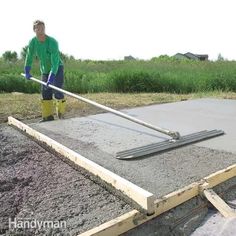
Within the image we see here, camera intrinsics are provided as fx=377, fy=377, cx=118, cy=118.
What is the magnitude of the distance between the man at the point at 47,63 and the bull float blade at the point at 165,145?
2266 millimetres

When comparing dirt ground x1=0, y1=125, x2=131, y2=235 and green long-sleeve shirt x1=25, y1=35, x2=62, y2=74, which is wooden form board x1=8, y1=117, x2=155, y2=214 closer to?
dirt ground x1=0, y1=125, x2=131, y2=235

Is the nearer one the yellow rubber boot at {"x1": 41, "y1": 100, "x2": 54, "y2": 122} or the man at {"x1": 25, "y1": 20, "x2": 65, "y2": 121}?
the man at {"x1": 25, "y1": 20, "x2": 65, "y2": 121}

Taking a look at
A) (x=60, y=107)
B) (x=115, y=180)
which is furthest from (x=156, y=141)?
(x=60, y=107)

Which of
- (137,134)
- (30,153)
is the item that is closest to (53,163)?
(30,153)

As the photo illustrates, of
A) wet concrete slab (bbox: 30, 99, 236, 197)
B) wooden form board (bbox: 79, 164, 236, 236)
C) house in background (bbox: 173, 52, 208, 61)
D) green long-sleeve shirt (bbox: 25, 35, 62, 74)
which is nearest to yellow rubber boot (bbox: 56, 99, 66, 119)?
wet concrete slab (bbox: 30, 99, 236, 197)

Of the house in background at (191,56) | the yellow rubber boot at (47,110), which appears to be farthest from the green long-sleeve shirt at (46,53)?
the house in background at (191,56)

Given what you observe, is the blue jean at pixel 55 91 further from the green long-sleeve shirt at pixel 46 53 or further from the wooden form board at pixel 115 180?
the wooden form board at pixel 115 180

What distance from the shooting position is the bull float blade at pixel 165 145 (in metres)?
4.06

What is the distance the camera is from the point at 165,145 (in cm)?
434

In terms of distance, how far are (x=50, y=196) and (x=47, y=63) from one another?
11.6ft

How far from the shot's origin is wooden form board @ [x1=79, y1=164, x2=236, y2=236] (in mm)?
2439

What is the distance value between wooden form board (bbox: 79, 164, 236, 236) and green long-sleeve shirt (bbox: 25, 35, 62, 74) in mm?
3344

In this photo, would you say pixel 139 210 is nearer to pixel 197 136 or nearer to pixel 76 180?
pixel 76 180

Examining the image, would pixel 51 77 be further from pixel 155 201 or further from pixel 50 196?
pixel 155 201
